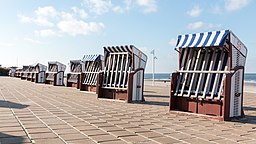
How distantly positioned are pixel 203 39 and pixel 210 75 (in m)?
0.95

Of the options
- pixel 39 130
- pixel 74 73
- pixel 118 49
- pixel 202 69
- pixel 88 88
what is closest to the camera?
pixel 39 130

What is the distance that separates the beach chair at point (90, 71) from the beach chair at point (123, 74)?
346 cm

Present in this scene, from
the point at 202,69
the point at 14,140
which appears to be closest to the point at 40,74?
the point at 202,69

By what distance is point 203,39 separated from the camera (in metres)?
7.05

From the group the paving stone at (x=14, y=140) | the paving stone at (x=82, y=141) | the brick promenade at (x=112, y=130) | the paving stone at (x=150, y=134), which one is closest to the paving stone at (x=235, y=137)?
the brick promenade at (x=112, y=130)

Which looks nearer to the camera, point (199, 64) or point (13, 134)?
point (13, 134)

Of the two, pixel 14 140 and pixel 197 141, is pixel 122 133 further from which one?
pixel 14 140

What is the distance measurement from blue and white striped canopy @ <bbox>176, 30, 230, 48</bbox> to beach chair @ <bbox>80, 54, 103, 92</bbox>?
302 inches

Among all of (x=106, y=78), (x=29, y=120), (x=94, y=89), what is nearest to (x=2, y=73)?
(x=94, y=89)

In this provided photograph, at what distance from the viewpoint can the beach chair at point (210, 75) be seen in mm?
6645

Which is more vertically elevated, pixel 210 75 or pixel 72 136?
pixel 210 75

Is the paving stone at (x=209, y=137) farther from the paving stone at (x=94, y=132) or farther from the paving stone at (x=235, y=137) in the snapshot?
the paving stone at (x=94, y=132)

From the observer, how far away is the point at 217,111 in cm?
679

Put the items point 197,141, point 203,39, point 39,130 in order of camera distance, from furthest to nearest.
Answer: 1. point 203,39
2. point 39,130
3. point 197,141
